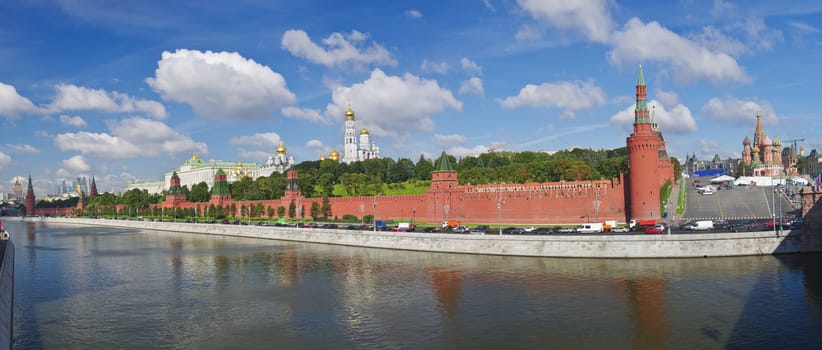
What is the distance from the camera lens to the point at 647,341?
1992 centimetres

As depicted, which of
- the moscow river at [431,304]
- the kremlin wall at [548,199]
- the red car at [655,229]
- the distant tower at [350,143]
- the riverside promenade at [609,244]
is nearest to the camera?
the moscow river at [431,304]

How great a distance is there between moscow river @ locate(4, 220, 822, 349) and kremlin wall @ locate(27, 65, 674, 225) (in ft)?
41.6

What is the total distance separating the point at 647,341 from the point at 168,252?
41.5 meters

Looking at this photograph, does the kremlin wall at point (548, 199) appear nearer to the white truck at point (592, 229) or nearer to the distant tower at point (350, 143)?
the white truck at point (592, 229)

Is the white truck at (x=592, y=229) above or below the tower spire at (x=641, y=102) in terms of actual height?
below

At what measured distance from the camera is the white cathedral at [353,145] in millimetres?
152500

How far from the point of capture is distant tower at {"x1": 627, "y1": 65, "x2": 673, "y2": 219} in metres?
44.6

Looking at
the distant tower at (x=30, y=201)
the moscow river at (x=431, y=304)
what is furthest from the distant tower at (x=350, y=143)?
the moscow river at (x=431, y=304)

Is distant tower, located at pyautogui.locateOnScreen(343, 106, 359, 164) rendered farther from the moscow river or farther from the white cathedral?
the moscow river

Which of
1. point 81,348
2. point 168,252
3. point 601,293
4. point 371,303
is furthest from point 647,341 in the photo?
point 168,252

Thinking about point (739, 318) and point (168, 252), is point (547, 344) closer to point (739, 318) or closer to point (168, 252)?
point (739, 318)

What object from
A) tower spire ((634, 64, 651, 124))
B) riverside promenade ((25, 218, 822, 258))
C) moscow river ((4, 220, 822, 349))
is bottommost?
moscow river ((4, 220, 822, 349))

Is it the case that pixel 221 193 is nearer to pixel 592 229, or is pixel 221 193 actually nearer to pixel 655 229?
pixel 592 229

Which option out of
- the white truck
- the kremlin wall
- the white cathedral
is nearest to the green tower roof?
the kremlin wall
